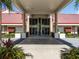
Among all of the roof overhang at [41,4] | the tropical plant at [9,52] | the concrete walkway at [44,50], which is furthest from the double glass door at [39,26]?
the tropical plant at [9,52]

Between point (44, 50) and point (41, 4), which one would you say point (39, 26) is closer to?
point (41, 4)

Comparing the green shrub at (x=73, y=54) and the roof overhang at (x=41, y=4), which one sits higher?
the roof overhang at (x=41, y=4)

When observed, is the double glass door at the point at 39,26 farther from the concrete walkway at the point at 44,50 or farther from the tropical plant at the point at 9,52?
the tropical plant at the point at 9,52

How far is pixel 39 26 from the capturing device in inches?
2142

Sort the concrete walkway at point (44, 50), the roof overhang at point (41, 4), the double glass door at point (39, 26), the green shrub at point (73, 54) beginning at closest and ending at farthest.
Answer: the green shrub at point (73, 54)
the concrete walkway at point (44, 50)
the roof overhang at point (41, 4)
the double glass door at point (39, 26)

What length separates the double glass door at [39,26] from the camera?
54031 mm

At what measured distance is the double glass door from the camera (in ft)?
177

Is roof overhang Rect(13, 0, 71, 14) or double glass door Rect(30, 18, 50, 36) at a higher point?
roof overhang Rect(13, 0, 71, 14)

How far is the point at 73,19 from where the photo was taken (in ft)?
197

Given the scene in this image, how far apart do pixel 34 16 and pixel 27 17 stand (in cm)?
178

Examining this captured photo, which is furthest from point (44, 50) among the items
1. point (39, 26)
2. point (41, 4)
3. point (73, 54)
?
point (39, 26)

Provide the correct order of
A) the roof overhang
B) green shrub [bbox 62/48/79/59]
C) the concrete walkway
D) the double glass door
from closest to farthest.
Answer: green shrub [bbox 62/48/79/59], the concrete walkway, the roof overhang, the double glass door

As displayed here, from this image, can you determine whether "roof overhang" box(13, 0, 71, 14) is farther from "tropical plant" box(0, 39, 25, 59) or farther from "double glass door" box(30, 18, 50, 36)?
"tropical plant" box(0, 39, 25, 59)

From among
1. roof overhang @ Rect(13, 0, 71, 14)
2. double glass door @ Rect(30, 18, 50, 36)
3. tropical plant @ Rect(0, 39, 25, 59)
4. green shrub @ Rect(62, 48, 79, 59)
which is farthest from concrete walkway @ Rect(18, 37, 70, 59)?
double glass door @ Rect(30, 18, 50, 36)
